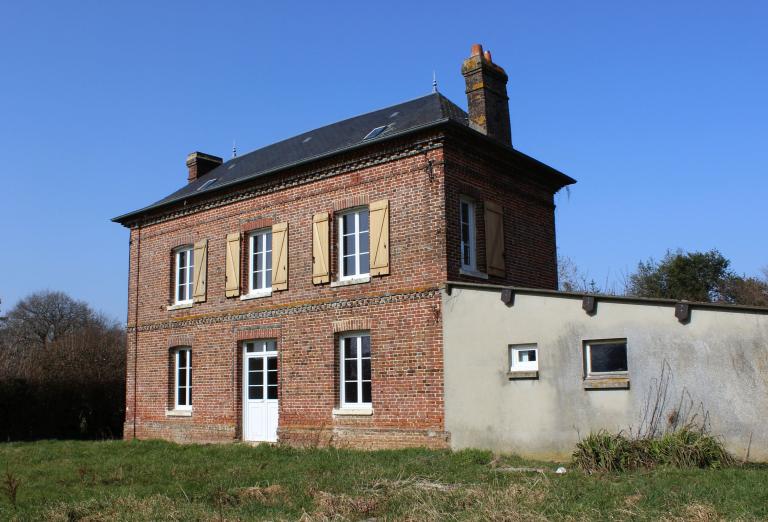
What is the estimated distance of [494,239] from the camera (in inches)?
574

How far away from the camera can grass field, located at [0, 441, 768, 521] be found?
7250 mm

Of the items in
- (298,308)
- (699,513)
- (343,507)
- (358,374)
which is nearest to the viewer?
(699,513)

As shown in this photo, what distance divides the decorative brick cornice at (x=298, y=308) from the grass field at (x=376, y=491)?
283cm

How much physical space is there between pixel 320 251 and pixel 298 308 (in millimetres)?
1332

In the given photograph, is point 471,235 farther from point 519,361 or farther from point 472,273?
point 519,361

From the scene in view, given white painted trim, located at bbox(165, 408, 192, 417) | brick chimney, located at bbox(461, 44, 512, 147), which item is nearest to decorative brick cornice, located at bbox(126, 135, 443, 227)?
brick chimney, located at bbox(461, 44, 512, 147)

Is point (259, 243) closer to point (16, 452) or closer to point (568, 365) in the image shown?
point (16, 452)

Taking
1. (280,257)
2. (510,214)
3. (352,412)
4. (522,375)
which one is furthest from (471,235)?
(280,257)

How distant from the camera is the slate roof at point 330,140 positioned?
15.1 metres

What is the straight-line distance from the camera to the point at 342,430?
46.8 ft

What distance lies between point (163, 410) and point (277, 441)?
425 cm

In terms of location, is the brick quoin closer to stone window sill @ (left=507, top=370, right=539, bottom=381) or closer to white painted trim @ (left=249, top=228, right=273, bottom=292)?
white painted trim @ (left=249, top=228, right=273, bottom=292)

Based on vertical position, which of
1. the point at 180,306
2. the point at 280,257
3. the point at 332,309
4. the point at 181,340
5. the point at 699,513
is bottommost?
the point at 699,513

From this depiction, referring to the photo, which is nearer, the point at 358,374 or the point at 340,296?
the point at 358,374
